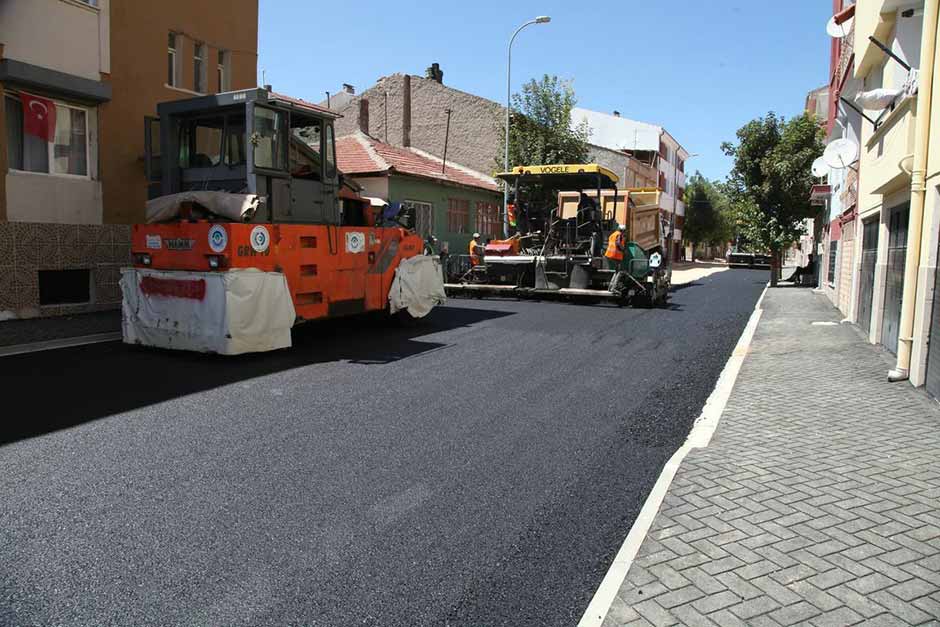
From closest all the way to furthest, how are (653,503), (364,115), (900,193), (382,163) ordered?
1. (653,503)
2. (900,193)
3. (382,163)
4. (364,115)

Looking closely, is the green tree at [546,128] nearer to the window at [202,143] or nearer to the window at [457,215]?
the window at [457,215]

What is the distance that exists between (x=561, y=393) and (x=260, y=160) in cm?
481

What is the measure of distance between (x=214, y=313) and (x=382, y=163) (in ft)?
51.6

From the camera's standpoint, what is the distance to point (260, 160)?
29.5 feet

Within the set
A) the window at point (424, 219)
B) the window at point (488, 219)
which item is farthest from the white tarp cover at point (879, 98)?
the window at point (488, 219)

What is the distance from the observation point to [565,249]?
646 inches

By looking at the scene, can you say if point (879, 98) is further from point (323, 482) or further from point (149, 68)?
point (149, 68)

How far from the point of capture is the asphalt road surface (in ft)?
10.3

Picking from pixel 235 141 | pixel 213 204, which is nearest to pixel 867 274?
pixel 235 141

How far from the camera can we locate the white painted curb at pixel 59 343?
8742mm

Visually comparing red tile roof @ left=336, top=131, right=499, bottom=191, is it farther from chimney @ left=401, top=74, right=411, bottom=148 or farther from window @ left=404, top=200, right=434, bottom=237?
chimney @ left=401, top=74, right=411, bottom=148

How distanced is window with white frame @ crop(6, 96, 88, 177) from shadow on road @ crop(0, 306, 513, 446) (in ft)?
14.4

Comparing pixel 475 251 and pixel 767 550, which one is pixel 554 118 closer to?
pixel 475 251

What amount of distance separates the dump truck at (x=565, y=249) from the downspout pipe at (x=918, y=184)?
7.53 m
